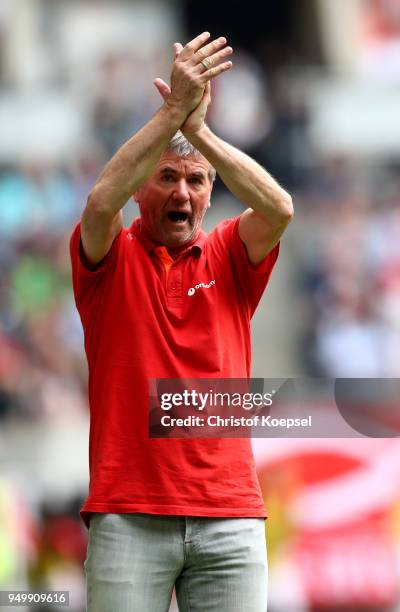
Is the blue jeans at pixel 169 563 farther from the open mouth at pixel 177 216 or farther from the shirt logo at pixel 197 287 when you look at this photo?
the open mouth at pixel 177 216

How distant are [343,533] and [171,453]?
10.6 feet

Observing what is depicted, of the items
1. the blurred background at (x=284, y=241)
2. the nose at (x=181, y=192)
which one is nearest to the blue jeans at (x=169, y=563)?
the nose at (x=181, y=192)

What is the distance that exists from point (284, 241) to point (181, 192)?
5451 mm

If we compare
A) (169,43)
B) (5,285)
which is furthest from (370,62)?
(5,285)

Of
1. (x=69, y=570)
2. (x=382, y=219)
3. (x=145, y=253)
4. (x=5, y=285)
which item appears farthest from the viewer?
(x=382, y=219)

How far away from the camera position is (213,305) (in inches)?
113

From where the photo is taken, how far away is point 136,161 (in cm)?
278

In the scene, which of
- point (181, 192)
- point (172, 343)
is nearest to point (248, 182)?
point (181, 192)

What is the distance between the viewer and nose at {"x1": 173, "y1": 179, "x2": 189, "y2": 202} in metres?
2.91

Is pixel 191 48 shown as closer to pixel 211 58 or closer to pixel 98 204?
pixel 211 58

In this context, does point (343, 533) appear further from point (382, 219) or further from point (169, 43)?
point (169, 43)

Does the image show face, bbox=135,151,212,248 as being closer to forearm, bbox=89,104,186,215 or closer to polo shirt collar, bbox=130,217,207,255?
polo shirt collar, bbox=130,217,207,255

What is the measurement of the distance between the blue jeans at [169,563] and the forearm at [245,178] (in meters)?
0.72

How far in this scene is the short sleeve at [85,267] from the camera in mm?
2893
